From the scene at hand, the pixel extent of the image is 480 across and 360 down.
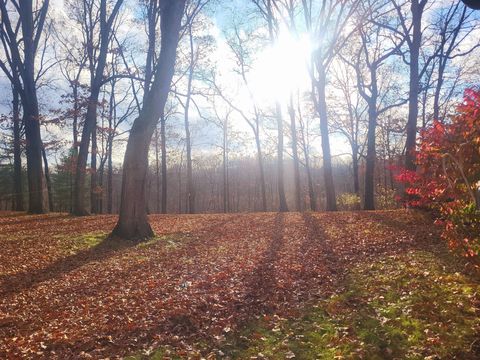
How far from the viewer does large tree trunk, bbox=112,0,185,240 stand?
10922 mm

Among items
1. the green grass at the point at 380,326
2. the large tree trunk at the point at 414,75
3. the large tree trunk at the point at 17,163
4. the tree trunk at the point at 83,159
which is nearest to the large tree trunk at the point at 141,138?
the green grass at the point at 380,326

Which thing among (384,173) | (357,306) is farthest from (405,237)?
(384,173)

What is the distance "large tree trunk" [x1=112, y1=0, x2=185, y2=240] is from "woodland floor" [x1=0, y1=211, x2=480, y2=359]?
0.80 meters

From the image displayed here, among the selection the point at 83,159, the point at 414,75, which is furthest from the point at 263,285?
the point at 83,159

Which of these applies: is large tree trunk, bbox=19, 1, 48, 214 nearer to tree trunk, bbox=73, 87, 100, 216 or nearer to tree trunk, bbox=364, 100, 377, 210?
tree trunk, bbox=73, 87, 100, 216

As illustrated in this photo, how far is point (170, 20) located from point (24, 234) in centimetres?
790

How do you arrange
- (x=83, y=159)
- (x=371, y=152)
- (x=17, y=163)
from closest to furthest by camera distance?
(x=83, y=159) → (x=371, y=152) → (x=17, y=163)

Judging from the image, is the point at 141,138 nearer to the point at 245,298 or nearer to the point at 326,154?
the point at 245,298

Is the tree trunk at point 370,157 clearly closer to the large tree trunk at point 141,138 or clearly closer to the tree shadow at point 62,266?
the large tree trunk at point 141,138

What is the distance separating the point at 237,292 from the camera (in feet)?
21.2

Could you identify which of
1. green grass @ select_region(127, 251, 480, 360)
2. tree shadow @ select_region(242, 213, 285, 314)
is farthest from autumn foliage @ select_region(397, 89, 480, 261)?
tree shadow @ select_region(242, 213, 285, 314)

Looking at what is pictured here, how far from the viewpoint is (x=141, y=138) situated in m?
11.0

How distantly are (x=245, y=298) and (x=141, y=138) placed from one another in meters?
6.49

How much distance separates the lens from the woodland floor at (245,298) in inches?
175
